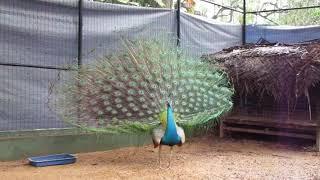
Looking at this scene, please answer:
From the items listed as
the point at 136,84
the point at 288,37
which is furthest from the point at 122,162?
the point at 288,37

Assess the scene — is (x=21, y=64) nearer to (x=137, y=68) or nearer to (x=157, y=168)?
(x=137, y=68)

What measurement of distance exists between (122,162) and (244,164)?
200cm

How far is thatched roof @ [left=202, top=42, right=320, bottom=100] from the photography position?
8.88 metres

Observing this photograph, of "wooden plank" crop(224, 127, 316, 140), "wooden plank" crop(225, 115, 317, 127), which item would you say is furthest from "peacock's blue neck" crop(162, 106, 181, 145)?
"wooden plank" crop(224, 127, 316, 140)

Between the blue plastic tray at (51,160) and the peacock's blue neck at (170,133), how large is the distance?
63.4 inches

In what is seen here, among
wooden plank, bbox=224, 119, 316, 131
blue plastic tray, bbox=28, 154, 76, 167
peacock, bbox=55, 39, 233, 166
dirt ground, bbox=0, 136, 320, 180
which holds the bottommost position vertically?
dirt ground, bbox=0, 136, 320, 180

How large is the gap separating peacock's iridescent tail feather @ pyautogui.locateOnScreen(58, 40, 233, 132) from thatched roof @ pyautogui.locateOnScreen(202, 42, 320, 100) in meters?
2.21

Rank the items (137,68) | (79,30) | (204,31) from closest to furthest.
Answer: (137,68) → (79,30) → (204,31)

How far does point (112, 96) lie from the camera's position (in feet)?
23.6

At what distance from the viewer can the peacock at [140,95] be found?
699 centimetres

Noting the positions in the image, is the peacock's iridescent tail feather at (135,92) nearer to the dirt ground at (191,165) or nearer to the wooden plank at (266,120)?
the dirt ground at (191,165)

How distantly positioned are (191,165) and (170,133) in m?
0.94

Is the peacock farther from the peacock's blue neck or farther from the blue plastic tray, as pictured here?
the blue plastic tray

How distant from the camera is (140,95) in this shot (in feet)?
23.3
